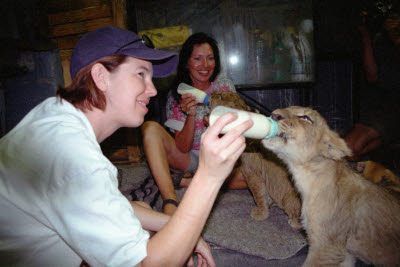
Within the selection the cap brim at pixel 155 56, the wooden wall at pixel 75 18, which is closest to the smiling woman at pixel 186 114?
the cap brim at pixel 155 56

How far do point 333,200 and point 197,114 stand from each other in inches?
97.8

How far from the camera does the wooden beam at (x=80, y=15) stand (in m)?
5.51

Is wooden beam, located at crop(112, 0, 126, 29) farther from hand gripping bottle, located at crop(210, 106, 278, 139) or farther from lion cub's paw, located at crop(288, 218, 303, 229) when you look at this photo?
lion cub's paw, located at crop(288, 218, 303, 229)

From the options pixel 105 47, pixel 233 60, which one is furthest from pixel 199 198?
pixel 233 60

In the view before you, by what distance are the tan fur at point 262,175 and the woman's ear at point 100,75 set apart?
1923mm

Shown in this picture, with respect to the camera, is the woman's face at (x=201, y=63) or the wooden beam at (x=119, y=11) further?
the wooden beam at (x=119, y=11)

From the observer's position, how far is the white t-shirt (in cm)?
106

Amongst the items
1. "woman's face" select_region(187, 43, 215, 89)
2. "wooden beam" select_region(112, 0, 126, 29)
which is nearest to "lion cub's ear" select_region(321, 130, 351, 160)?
"woman's face" select_region(187, 43, 215, 89)

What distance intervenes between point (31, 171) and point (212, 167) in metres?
0.87

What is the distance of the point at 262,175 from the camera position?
11.4 ft

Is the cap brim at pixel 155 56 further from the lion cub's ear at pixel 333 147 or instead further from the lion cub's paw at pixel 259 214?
the lion cub's paw at pixel 259 214

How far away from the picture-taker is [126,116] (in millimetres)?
1738

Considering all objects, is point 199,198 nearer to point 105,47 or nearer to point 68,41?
point 105,47

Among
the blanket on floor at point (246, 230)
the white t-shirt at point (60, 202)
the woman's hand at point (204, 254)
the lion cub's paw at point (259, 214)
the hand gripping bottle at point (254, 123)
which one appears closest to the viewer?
the white t-shirt at point (60, 202)
